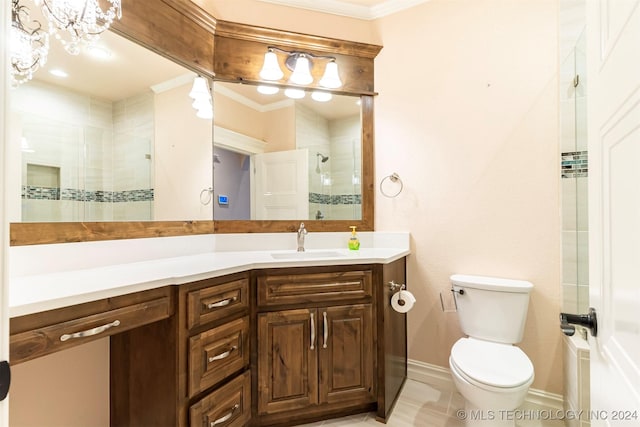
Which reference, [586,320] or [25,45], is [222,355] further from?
[25,45]

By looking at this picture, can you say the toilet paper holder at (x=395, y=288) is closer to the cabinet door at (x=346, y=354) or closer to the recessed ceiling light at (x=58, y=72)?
the cabinet door at (x=346, y=354)

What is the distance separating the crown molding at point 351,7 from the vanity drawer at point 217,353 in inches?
86.1

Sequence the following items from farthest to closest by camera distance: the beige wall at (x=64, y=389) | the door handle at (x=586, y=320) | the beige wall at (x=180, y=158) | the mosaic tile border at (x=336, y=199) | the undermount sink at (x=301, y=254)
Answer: the mosaic tile border at (x=336, y=199) < the undermount sink at (x=301, y=254) < the beige wall at (x=180, y=158) < the beige wall at (x=64, y=389) < the door handle at (x=586, y=320)

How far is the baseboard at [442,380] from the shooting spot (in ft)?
5.72

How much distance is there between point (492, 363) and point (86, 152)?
7.26ft

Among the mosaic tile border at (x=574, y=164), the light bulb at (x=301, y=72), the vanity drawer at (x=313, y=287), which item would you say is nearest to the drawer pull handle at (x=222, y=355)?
the vanity drawer at (x=313, y=287)

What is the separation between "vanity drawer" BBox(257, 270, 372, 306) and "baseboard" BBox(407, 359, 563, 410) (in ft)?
2.80

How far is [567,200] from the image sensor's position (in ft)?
5.58

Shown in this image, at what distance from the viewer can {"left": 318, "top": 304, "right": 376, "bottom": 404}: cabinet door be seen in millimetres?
1657

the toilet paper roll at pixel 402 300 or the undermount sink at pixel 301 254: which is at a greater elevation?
the undermount sink at pixel 301 254

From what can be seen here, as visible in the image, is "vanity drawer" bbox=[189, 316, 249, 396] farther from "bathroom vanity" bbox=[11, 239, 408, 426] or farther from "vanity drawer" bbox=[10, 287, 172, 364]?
"vanity drawer" bbox=[10, 287, 172, 364]

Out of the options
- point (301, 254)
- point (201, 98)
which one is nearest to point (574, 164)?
point (301, 254)

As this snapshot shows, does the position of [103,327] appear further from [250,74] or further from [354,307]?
[250,74]

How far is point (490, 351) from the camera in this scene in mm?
1584
